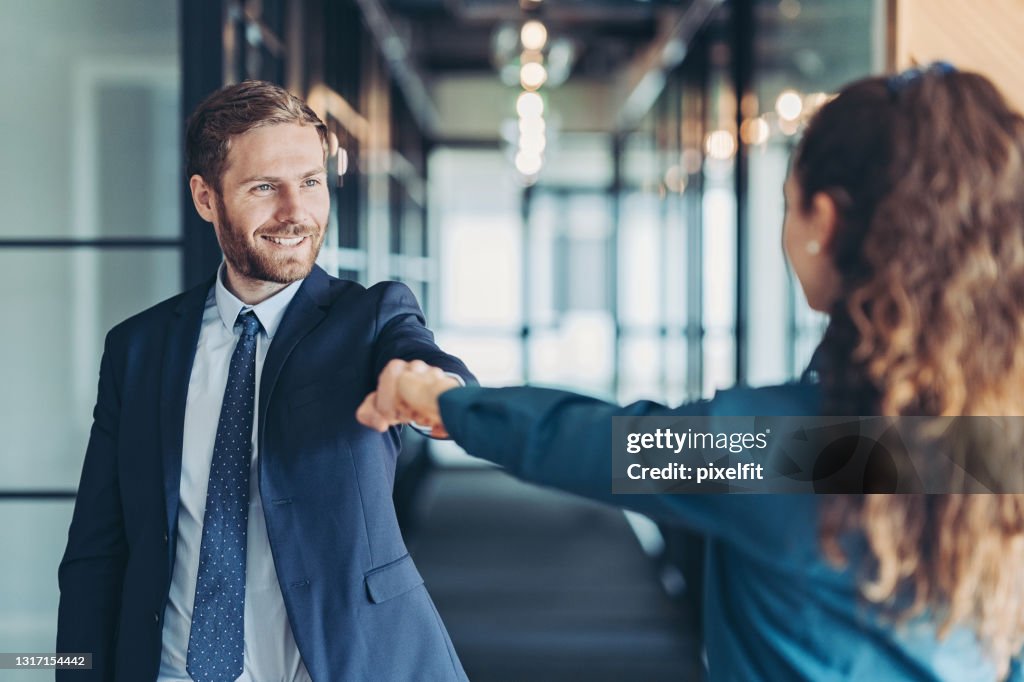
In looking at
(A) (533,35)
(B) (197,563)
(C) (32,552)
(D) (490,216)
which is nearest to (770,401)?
(B) (197,563)

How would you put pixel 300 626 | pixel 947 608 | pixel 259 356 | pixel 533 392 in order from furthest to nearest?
pixel 259 356
pixel 300 626
pixel 533 392
pixel 947 608

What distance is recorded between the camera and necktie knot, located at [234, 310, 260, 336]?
1.35m

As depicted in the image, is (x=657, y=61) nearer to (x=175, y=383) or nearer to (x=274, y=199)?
(x=274, y=199)

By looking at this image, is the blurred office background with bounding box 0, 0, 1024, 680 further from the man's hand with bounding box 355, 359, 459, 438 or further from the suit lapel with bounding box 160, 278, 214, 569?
the suit lapel with bounding box 160, 278, 214, 569

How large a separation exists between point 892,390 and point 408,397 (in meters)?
0.53

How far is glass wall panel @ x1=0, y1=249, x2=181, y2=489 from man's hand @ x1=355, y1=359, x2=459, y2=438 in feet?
4.36

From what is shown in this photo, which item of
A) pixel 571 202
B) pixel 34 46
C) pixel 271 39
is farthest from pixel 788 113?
pixel 571 202

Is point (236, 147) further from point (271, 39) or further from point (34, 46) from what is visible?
point (271, 39)

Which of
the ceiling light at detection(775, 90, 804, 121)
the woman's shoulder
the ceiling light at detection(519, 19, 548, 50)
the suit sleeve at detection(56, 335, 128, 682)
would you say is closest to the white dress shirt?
the suit sleeve at detection(56, 335, 128, 682)

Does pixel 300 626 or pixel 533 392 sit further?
pixel 300 626

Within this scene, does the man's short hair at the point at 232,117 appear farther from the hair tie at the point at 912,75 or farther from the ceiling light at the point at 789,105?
the ceiling light at the point at 789,105

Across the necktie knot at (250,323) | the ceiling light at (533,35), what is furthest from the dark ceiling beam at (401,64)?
the necktie knot at (250,323)

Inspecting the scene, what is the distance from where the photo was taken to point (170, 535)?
1.27 m

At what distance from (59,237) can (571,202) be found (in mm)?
8924
